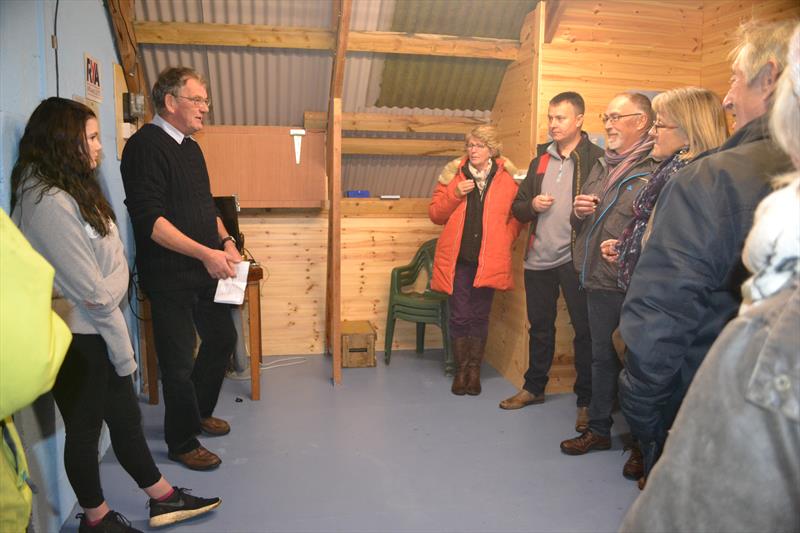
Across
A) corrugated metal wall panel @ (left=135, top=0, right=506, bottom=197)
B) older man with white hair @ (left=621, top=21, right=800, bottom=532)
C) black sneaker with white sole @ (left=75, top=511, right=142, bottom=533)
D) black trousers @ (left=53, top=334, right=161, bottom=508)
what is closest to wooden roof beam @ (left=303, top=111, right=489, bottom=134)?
corrugated metal wall panel @ (left=135, top=0, right=506, bottom=197)

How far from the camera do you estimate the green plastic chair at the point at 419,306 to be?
435 centimetres

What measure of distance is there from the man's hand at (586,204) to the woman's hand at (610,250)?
32 centimetres

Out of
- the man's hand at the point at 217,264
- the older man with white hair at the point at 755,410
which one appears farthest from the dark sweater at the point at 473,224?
the older man with white hair at the point at 755,410

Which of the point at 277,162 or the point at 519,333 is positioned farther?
the point at 277,162

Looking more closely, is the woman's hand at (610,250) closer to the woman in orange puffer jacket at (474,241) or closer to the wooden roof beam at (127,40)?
the woman in orange puffer jacket at (474,241)

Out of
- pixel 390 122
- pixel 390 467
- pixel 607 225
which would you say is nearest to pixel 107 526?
pixel 390 467

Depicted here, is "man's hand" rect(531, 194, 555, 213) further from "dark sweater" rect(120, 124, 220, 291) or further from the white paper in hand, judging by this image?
"dark sweater" rect(120, 124, 220, 291)

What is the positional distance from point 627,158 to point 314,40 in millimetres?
2193

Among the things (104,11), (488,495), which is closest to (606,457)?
(488,495)

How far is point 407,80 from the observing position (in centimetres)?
441

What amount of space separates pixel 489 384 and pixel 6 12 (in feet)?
10.2

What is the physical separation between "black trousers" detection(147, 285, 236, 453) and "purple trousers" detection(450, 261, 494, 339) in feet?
4.80

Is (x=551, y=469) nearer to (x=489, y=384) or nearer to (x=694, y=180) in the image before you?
(x=489, y=384)

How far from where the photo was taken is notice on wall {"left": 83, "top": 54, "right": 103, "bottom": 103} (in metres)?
2.91
